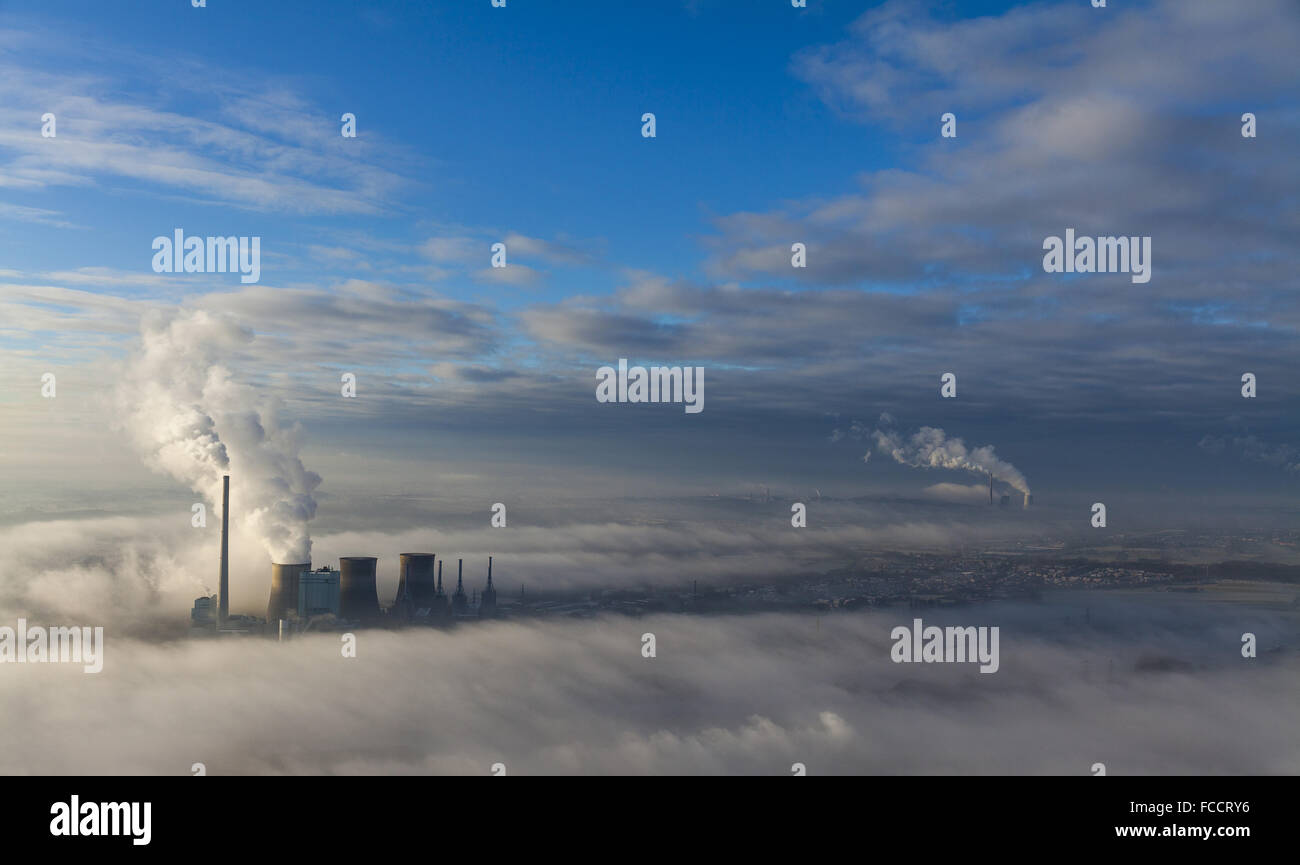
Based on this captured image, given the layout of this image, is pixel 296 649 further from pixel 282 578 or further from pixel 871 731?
pixel 871 731

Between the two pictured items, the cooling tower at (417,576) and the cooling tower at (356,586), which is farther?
the cooling tower at (417,576)

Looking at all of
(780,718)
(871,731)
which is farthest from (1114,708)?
(780,718)

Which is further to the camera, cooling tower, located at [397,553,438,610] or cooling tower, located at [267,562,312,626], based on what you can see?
cooling tower, located at [397,553,438,610]
